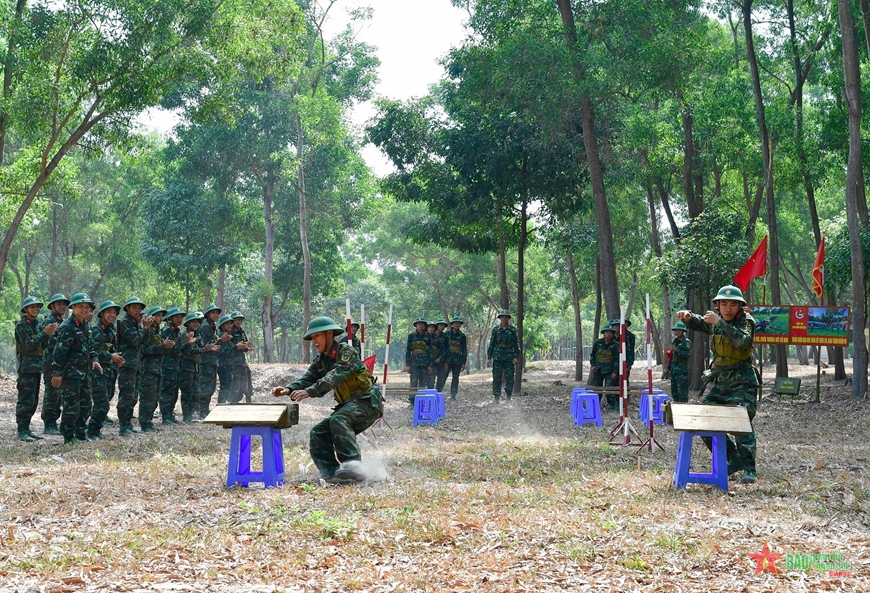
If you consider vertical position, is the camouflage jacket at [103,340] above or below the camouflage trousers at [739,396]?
above

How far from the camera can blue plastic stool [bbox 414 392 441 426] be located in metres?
15.6

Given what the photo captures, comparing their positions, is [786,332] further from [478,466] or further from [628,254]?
[628,254]

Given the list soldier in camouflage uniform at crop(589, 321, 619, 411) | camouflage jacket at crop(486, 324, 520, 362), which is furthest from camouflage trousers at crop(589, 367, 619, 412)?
camouflage jacket at crop(486, 324, 520, 362)

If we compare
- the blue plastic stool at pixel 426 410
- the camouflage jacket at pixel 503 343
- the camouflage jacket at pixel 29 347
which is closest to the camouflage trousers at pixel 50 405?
the camouflage jacket at pixel 29 347

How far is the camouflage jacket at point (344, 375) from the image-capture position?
28.4 ft

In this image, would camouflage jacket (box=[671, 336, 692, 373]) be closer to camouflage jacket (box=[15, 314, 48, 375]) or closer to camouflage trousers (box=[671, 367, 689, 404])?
camouflage trousers (box=[671, 367, 689, 404])

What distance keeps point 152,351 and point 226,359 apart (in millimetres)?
3238

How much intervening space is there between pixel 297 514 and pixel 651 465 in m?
4.65

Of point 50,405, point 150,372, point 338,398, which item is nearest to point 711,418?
point 338,398

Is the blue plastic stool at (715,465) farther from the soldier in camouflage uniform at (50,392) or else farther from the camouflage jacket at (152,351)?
the camouflage jacket at (152,351)

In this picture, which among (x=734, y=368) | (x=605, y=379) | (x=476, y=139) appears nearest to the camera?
(x=734, y=368)

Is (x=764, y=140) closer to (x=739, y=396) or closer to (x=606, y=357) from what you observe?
→ (x=606, y=357)

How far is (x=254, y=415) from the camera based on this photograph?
26.9 ft

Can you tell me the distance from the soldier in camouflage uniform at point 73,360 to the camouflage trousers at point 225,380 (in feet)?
17.0
